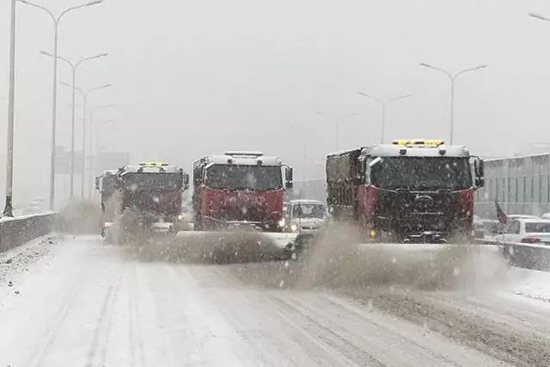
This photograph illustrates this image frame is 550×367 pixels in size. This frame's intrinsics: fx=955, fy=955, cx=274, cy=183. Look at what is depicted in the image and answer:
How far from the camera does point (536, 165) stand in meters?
52.2

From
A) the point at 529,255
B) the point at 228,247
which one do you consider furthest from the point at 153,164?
the point at 529,255

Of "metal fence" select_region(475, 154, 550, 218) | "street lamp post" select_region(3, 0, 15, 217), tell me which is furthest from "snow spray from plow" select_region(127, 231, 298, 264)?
"metal fence" select_region(475, 154, 550, 218)

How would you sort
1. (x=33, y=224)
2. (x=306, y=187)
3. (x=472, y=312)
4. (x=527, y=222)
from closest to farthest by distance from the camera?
(x=472, y=312), (x=527, y=222), (x=33, y=224), (x=306, y=187)

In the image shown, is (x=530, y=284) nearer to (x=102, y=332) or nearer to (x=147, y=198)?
(x=102, y=332)

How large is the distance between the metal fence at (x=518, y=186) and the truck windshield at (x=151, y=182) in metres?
23.0

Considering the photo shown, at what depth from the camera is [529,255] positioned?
21.5m

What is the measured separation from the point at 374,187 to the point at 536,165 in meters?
35.9

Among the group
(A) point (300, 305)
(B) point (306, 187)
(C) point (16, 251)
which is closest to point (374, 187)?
(A) point (300, 305)

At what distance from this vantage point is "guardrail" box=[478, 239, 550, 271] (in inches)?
806

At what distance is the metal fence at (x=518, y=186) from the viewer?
167ft

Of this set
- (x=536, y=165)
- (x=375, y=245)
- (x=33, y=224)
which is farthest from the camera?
(x=536, y=165)

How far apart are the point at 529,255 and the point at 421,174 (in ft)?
14.4

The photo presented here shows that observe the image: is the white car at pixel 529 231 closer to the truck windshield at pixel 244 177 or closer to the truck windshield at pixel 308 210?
the truck windshield at pixel 244 177

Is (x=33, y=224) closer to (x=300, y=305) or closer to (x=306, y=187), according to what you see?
(x=300, y=305)
